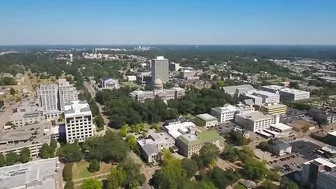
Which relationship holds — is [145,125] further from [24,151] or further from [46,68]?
[46,68]

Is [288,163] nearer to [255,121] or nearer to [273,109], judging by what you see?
[255,121]

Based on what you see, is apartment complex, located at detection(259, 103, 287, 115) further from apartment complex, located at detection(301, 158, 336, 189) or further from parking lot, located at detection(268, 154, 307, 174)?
apartment complex, located at detection(301, 158, 336, 189)

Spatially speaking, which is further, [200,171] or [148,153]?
[148,153]

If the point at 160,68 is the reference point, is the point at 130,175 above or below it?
below

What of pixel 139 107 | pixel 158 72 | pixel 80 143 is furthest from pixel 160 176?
pixel 158 72

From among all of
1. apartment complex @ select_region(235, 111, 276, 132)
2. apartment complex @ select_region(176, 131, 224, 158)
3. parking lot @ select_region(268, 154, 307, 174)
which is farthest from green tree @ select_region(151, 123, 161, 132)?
parking lot @ select_region(268, 154, 307, 174)

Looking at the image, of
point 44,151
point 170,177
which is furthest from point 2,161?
point 170,177
